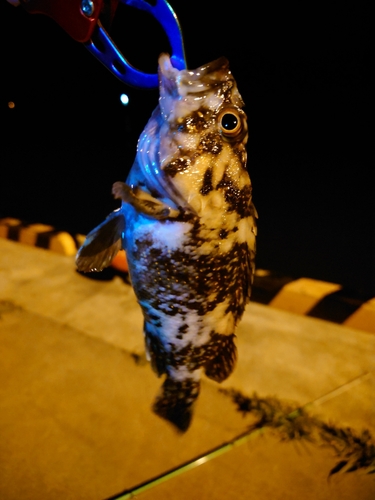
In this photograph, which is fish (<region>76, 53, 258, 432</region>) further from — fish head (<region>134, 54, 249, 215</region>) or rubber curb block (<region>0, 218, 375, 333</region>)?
rubber curb block (<region>0, 218, 375, 333</region>)

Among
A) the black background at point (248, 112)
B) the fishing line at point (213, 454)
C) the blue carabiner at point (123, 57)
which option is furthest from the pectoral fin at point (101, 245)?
the black background at point (248, 112)

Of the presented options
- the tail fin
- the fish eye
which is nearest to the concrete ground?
the tail fin

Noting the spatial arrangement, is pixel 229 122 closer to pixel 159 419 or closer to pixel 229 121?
pixel 229 121

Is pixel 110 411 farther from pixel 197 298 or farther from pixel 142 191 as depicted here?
pixel 142 191

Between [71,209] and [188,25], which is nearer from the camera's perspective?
[71,209]

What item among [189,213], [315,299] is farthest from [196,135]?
[315,299]

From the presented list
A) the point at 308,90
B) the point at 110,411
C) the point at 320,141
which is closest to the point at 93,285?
the point at 110,411

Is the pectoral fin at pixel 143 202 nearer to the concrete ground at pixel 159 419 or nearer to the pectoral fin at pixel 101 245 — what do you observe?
the pectoral fin at pixel 101 245
